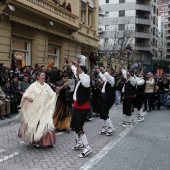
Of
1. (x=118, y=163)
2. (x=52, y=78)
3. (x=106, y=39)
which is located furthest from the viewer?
(x=106, y=39)

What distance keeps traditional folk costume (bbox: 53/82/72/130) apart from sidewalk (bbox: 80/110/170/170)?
1722 mm

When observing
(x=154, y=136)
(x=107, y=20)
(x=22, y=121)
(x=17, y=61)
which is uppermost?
(x=107, y=20)

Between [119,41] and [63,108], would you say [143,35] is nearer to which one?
[119,41]

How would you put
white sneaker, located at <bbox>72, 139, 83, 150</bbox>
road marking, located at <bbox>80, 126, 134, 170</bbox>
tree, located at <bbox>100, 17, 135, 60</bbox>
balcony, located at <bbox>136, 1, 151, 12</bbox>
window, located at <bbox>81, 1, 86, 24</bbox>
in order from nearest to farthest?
1. road marking, located at <bbox>80, 126, 134, 170</bbox>
2. white sneaker, located at <bbox>72, 139, 83, 150</bbox>
3. window, located at <bbox>81, 1, 86, 24</bbox>
4. tree, located at <bbox>100, 17, 135, 60</bbox>
5. balcony, located at <bbox>136, 1, 151, 12</bbox>

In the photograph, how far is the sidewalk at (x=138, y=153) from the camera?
6.03 m

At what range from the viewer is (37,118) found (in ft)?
23.2

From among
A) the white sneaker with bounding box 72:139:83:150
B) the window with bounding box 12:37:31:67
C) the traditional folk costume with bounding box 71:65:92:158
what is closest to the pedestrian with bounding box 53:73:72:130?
the white sneaker with bounding box 72:139:83:150

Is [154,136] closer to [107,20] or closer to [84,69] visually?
[84,69]

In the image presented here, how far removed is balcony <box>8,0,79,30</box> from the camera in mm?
14891

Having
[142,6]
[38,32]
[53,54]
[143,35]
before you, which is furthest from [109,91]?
[142,6]

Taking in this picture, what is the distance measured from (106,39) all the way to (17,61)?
141 ft

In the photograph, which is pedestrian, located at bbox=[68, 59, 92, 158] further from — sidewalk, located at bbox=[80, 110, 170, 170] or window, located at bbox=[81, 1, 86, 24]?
window, located at bbox=[81, 1, 86, 24]

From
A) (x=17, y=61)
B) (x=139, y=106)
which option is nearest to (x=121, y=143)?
(x=139, y=106)

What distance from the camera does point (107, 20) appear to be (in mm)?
67000
